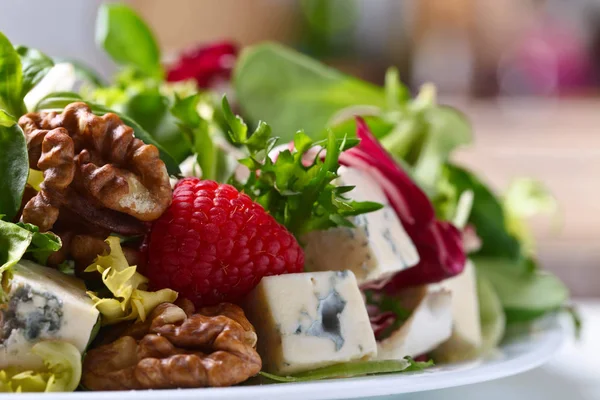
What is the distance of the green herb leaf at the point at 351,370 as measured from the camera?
75 centimetres

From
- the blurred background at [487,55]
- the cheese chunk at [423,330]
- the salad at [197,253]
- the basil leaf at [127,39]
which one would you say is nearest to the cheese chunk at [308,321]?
the salad at [197,253]

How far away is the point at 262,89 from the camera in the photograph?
1.43 metres

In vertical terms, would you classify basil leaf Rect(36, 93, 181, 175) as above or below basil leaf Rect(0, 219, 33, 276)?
above

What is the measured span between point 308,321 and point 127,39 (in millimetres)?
860

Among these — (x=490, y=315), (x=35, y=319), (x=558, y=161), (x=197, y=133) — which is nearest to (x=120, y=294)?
(x=35, y=319)

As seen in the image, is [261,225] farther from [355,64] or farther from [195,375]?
[355,64]

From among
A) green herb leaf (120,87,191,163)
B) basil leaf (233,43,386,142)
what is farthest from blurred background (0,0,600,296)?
green herb leaf (120,87,191,163)

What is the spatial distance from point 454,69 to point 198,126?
9.26 feet

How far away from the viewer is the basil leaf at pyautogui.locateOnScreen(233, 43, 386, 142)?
4.66 feet

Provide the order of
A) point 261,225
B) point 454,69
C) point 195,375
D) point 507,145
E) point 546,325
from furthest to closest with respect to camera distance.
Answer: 1. point 454,69
2. point 507,145
3. point 546,325
4. point 261,225
5. point 195,375

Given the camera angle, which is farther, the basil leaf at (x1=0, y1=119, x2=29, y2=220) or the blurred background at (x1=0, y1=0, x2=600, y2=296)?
the blurred background at (x1=0, y1=0, x2=600, y2=296)

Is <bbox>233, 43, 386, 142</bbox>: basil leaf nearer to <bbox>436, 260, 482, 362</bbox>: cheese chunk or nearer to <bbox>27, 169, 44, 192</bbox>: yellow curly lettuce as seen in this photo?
<bbox>436, 260, 482, 362</bbox>: cheese chunk

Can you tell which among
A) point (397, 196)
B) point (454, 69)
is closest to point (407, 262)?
point (397, 196)

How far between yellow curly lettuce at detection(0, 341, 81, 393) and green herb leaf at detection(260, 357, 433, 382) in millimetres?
156
